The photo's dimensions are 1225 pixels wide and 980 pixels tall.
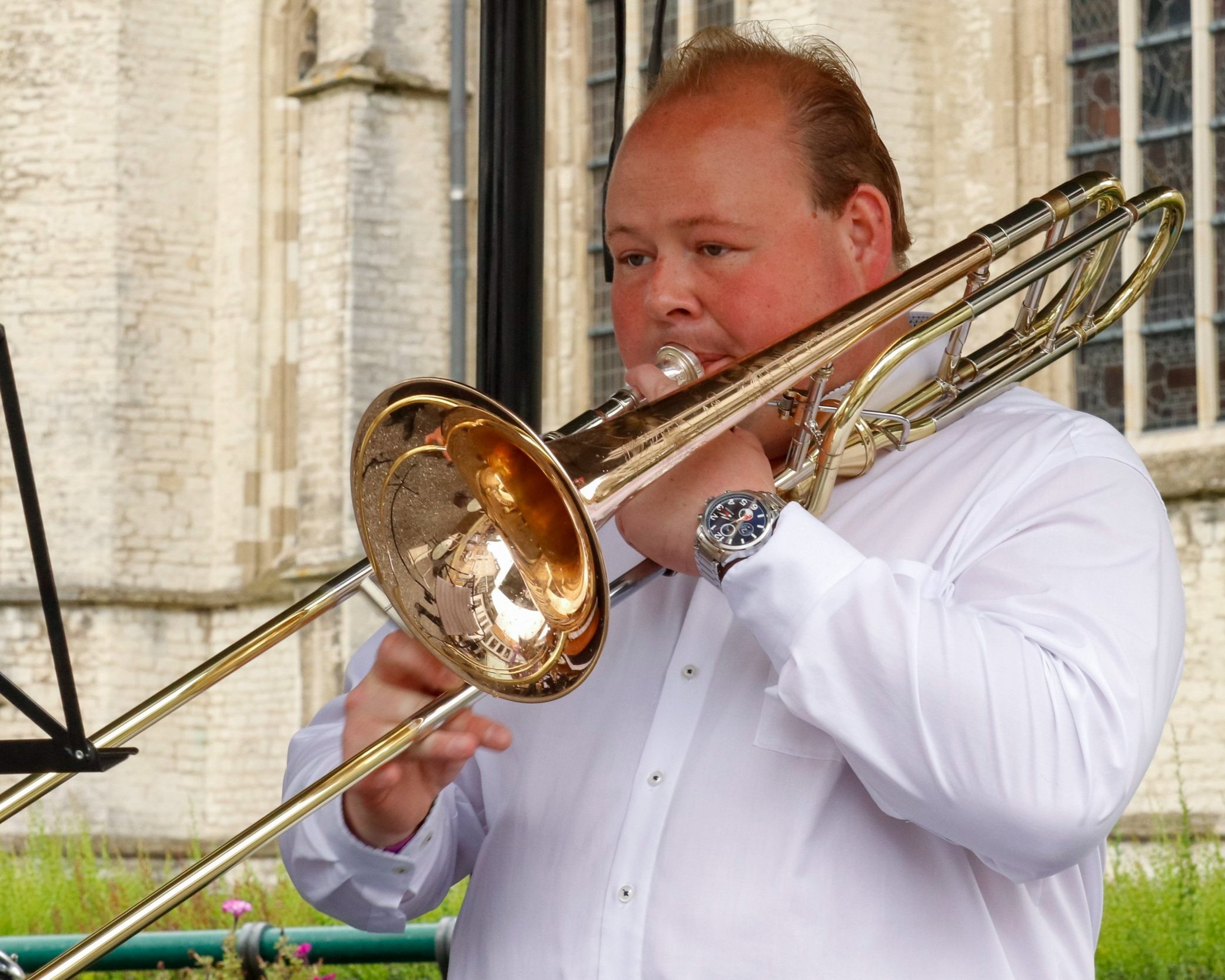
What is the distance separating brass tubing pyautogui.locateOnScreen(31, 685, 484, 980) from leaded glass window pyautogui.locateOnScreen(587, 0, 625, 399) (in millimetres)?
12598

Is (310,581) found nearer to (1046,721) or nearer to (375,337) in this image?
(375,337)

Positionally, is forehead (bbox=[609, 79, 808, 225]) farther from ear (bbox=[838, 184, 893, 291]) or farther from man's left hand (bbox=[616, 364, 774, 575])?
man's left hand (bbox=[616, 364, 774, 575])

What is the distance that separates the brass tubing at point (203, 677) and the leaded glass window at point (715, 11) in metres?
12.0

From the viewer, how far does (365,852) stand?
223 centimetres

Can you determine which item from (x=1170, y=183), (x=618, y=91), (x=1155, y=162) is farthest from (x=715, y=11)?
(x=618, y=91)

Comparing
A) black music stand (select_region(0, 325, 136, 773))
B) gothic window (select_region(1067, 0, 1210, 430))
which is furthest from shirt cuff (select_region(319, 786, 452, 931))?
gothic window (select_region(1067, 0, 1210, 430))

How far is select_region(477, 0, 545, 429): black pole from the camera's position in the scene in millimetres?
2736

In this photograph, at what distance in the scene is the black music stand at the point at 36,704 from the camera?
196cm

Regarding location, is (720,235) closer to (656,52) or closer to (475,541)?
(475,541)

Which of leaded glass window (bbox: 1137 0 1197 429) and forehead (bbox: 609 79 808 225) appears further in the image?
leaded glass window (bbox: 1137 0 1197 429)

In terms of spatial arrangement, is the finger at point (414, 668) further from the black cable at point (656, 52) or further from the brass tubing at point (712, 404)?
the black cable at point (656, 52)

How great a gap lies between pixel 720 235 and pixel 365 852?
0.85 meters

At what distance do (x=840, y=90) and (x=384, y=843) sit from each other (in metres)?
1.12

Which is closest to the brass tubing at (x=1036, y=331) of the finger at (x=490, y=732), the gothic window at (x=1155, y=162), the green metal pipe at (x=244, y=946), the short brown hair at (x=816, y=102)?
the short brown hair at (x=816, y=102)
